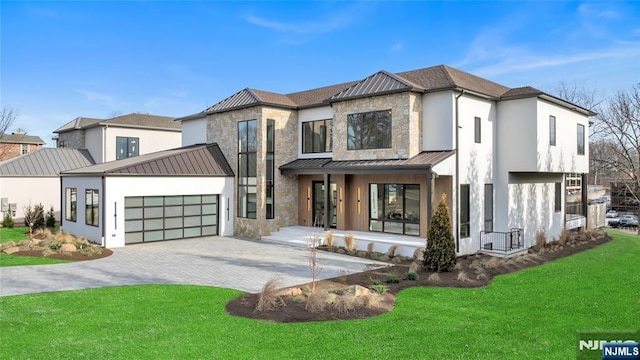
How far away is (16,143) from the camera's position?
139ft

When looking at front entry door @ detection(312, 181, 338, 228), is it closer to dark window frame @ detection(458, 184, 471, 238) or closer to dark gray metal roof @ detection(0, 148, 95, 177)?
dark window frame @ detection(458, 184, 471, 238)

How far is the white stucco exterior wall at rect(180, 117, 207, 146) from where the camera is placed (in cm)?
2416

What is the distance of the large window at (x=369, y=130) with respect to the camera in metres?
16.8

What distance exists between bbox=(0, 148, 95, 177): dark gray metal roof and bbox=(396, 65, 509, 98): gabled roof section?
2275 cm

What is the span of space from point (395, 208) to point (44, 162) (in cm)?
2375

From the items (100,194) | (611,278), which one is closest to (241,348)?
(611,278)

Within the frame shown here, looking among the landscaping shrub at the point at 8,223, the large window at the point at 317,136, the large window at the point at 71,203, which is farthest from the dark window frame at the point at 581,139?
the landscaping shrub at the point at 8,223

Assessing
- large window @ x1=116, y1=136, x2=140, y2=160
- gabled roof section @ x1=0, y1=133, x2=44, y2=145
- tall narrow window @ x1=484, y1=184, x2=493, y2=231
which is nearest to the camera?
tall narrow window @ x1=484, y1=184, x2=493, y2=231

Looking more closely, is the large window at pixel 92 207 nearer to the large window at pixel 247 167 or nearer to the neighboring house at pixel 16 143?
the large window at pixel 247 167

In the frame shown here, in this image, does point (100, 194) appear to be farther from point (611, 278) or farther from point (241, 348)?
point (611, 278)

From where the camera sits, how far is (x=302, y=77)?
33031 millimetres

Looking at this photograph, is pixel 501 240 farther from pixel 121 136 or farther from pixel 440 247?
pixel 121 136

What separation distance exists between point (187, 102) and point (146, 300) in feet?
145

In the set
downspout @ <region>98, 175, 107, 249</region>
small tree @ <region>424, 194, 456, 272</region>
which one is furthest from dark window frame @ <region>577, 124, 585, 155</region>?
downspout @ <region>98, 175, 107, 249</region>
